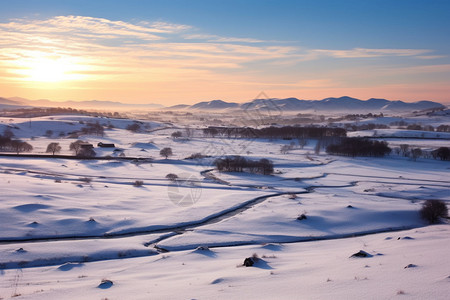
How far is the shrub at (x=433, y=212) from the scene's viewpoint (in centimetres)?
4009

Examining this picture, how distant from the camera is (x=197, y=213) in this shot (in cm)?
4116

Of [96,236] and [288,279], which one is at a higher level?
A: [288,279]

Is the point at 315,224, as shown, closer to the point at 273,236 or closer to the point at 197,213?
the point at 273,236

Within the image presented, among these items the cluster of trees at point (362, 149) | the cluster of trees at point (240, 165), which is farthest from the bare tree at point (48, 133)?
the cluster of trees at point (362, 149)

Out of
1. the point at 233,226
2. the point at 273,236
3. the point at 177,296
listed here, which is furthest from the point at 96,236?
the point at 177,296

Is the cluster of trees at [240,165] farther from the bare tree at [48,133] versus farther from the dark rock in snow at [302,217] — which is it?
the bare tree at [48,133]

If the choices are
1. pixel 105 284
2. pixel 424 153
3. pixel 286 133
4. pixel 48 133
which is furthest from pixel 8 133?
pixel 105 284

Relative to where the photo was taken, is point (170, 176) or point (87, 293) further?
point (170, 176)

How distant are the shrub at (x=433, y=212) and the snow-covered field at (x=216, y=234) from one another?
0.92 m

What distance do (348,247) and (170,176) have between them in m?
37.7

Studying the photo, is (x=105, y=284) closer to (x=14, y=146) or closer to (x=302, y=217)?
(x=302, y=217)

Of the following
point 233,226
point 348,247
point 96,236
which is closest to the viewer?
point 348,247

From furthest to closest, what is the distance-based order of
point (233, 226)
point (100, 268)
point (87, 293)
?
1. point (233, 226)
2. point (100, 268)
3. point (87, 293)

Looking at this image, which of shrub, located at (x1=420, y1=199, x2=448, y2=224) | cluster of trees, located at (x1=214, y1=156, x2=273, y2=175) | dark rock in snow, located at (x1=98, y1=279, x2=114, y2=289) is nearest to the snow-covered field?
dark rock in snow, located at (x1=98, y1=279, x2=114, y2=289)
